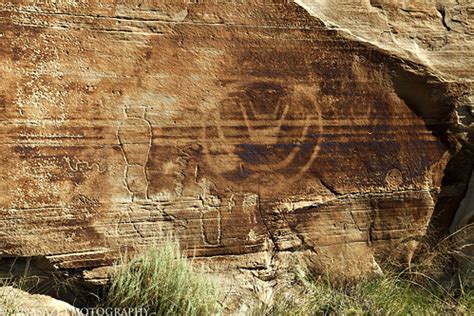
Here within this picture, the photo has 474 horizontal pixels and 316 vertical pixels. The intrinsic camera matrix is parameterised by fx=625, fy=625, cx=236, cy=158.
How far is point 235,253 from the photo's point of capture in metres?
3.54

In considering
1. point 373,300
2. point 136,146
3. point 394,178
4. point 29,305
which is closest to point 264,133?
point 136,146

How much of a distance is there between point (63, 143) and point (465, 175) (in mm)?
2475

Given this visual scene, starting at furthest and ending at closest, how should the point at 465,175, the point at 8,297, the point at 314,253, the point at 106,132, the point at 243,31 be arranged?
1. the point at 465,175
2. the point at 314,253
3. the point at 243,31
4. the point at 106,132
5. the point at 8,297

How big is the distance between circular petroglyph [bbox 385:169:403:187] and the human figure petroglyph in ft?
4.83

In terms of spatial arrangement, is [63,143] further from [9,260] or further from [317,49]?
[317,49]

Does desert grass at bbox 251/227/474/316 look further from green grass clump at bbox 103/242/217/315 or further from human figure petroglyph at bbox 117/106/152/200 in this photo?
human figure petroglyph at bbox 117/106/152/200

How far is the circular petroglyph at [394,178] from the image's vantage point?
380cm

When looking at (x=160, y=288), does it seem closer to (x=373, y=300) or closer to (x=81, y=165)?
(x=81, y=165)

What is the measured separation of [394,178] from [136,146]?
158 centimetres

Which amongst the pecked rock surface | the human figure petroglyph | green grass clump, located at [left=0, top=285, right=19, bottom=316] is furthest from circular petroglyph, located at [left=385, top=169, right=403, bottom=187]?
green grass clump, located at [left=0, top=285, right=19, bottom=316]

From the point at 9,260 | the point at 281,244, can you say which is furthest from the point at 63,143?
the point at 281,244

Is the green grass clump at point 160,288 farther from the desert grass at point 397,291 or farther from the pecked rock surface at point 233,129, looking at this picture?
the desert grass at point 397,291

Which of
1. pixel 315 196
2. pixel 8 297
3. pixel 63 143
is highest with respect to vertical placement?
pixel 63 143

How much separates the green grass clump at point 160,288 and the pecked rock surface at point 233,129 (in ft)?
0.49
